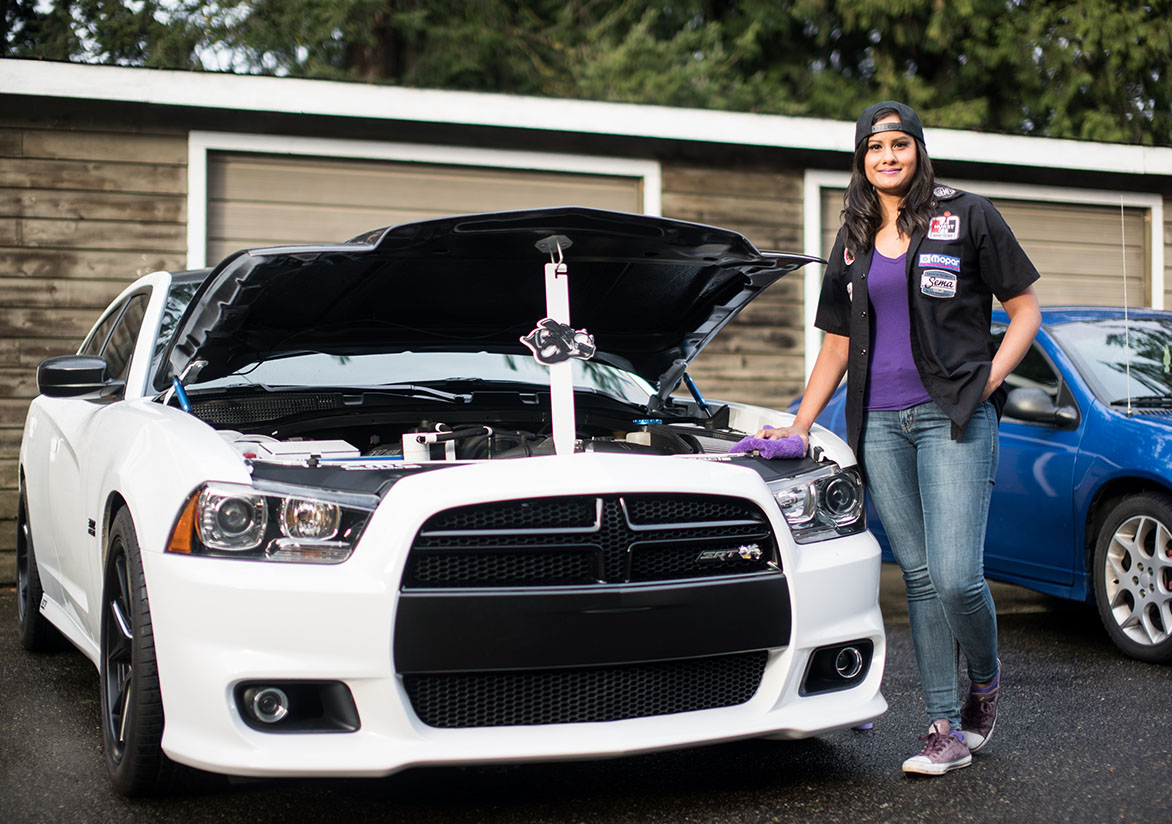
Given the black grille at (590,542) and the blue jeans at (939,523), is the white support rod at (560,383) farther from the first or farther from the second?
the blue jeans at (939,523)

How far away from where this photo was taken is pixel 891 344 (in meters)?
3.52

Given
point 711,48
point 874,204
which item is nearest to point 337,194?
point 874,204

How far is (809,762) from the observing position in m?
3.64

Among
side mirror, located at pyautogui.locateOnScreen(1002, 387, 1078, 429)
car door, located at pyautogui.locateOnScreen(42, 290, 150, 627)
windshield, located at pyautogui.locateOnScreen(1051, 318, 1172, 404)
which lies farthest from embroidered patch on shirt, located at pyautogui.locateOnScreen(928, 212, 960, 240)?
car door, located at pyautogui.locateOnScreen(42, 290, 150, 627)

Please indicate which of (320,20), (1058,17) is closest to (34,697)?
(320,20)

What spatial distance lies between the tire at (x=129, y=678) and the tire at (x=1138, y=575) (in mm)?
3747

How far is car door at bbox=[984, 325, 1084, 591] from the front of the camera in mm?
5352

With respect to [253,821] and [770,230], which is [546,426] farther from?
[770,230]

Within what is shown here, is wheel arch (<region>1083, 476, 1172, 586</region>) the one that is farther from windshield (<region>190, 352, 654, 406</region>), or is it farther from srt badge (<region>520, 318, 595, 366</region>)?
srt badge (<region>520, 318, 595, 366</region>)

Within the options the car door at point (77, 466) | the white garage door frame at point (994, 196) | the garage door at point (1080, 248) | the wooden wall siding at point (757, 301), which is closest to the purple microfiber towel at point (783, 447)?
the car door at point (77, 466)

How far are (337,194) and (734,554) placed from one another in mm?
5758

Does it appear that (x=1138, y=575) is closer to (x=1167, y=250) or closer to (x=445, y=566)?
(x=445, y=566)

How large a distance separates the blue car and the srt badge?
8.10ft

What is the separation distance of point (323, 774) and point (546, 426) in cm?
182
